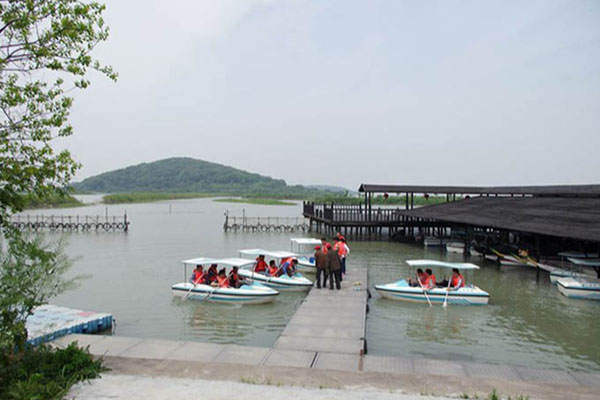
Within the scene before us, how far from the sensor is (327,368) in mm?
9922

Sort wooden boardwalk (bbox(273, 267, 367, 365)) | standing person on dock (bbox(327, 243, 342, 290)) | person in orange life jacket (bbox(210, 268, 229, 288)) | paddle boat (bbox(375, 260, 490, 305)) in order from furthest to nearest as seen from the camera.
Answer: person in orange life jacket (bbox(210, 268, 229, 288)) < paddle boat (bbox(375, 260, 490, 305)) < standing person on dock (bbox(327, 243, 342, 290)) < wooden boardwalk (bbox(273, 267, 367, 365))

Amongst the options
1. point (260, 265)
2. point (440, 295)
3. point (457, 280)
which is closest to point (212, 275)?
point (260, 265)

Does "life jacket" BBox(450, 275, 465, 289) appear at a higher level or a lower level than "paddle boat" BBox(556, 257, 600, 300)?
higher

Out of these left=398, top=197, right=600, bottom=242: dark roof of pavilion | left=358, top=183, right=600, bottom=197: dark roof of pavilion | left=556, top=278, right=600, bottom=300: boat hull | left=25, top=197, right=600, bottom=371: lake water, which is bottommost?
left=25, top=197, right=600, bottom=371: lake water

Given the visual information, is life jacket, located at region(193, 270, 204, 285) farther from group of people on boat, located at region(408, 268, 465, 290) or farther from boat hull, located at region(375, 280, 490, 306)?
group of people on boat, located at region(408, 268, 465, 290)

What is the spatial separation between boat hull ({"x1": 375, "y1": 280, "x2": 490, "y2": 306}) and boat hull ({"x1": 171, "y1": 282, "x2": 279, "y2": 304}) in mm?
4896

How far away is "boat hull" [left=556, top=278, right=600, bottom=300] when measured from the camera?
66.3ft

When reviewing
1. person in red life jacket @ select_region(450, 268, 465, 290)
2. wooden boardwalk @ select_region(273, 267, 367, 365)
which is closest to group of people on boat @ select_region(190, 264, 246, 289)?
wooden boardwalk @ select_region(273, 267, 367, 365)

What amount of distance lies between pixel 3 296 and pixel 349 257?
2526 centimetres

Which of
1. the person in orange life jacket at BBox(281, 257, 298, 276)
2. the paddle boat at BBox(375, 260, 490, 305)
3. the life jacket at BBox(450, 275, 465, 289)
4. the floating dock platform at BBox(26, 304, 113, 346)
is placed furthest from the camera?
the person in orange life jacket at BBox(281, 257, 298, 276)

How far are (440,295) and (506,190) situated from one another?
101 ft

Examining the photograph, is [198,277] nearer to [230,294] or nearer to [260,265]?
[230,294]

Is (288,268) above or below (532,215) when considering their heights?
below

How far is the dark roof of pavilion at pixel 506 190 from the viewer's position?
3506 cm
